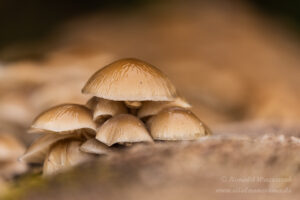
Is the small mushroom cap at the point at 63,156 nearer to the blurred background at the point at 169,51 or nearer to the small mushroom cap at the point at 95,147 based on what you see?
the small mushroom cap at the point at 95,147

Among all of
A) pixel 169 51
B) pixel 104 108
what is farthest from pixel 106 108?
pixel 169 51

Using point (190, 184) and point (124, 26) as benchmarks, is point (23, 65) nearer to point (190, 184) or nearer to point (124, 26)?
point (190, 184)

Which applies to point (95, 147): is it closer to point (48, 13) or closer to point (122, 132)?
point (122, 132)

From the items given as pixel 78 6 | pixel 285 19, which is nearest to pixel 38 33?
pixel 78 6

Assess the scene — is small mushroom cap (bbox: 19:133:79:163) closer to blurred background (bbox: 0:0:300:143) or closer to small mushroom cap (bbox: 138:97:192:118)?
small mushroom cap (bbox: 138:97:192:118)

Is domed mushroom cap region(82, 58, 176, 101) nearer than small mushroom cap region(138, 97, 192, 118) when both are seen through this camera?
Yes

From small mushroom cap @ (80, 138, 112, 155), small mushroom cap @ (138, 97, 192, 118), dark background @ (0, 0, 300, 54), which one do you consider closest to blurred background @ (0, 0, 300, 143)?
dark background @ (0, 0, 300, 54)

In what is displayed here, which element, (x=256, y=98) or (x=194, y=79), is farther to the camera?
(x=194, y=79)
